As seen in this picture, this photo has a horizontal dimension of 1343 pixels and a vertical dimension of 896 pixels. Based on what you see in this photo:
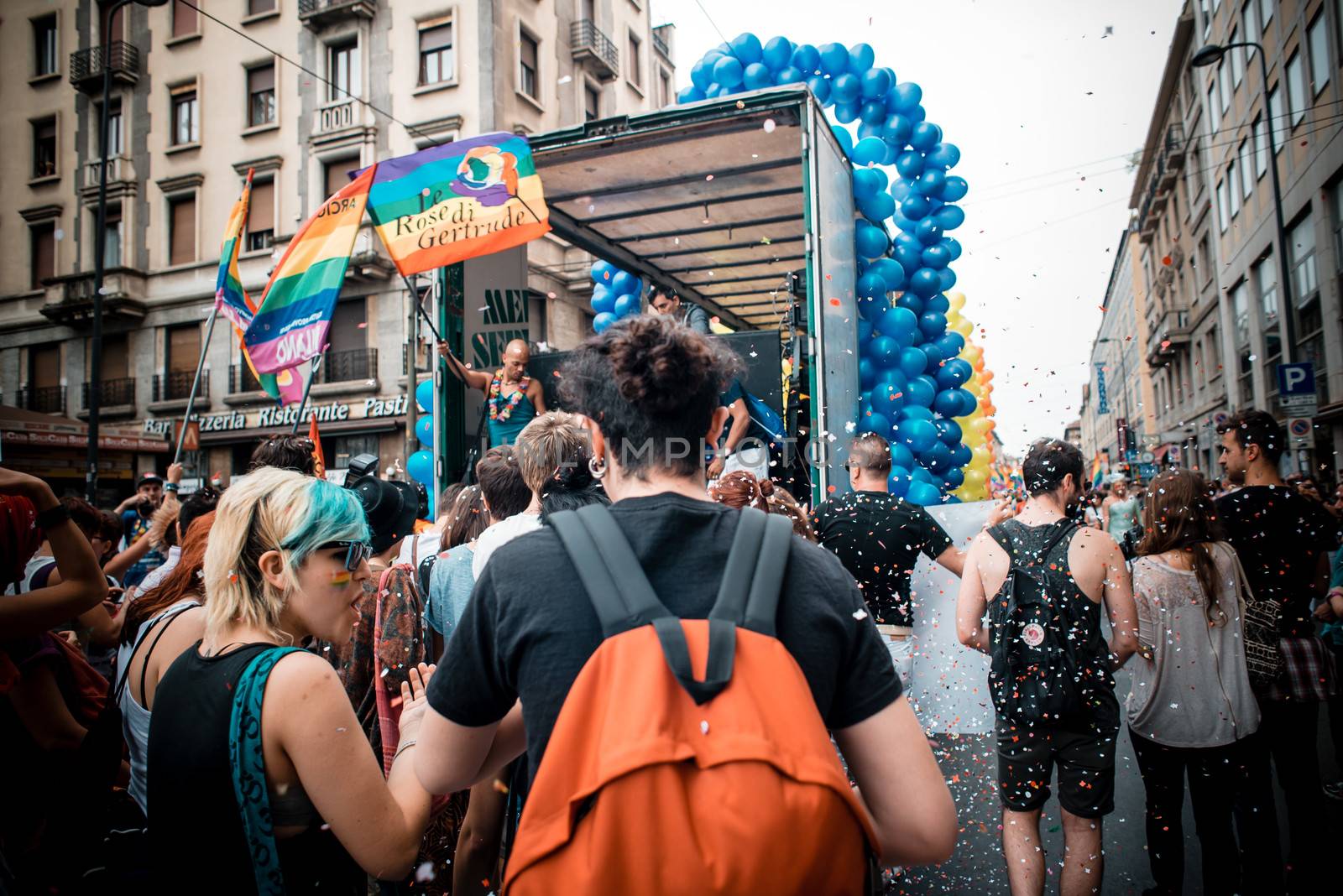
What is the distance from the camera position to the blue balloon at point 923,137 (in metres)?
8.00

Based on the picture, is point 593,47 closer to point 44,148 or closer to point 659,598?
point 44,148

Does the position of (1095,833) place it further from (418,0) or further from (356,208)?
(418,0)

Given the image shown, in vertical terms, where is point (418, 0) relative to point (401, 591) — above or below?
above

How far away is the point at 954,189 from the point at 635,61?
2212 cm

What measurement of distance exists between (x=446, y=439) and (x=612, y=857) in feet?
21.7

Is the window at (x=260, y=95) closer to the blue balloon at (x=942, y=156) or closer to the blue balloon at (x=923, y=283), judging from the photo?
the blue balloon at (x=942, y=156)

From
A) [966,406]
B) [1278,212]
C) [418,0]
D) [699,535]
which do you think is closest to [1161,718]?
[699,535]

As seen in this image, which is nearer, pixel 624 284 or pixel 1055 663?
pixel 1055 663

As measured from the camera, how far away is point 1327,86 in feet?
48.9

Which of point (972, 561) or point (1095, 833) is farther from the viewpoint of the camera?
point (972, 561)

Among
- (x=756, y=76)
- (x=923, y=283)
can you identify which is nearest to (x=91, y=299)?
(x=756, y=76)

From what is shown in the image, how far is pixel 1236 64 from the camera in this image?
69.3ft

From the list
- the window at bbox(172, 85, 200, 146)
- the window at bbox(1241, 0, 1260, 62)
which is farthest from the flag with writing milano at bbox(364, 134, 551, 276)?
the window at bbox(172, 85, 200, 146)

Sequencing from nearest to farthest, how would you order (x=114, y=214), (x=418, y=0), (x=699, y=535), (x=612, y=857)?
1. (x=612, y=857)
2. (x=699, y=535)
3. (x=418, y=0)
4. (x=114, y=214)
